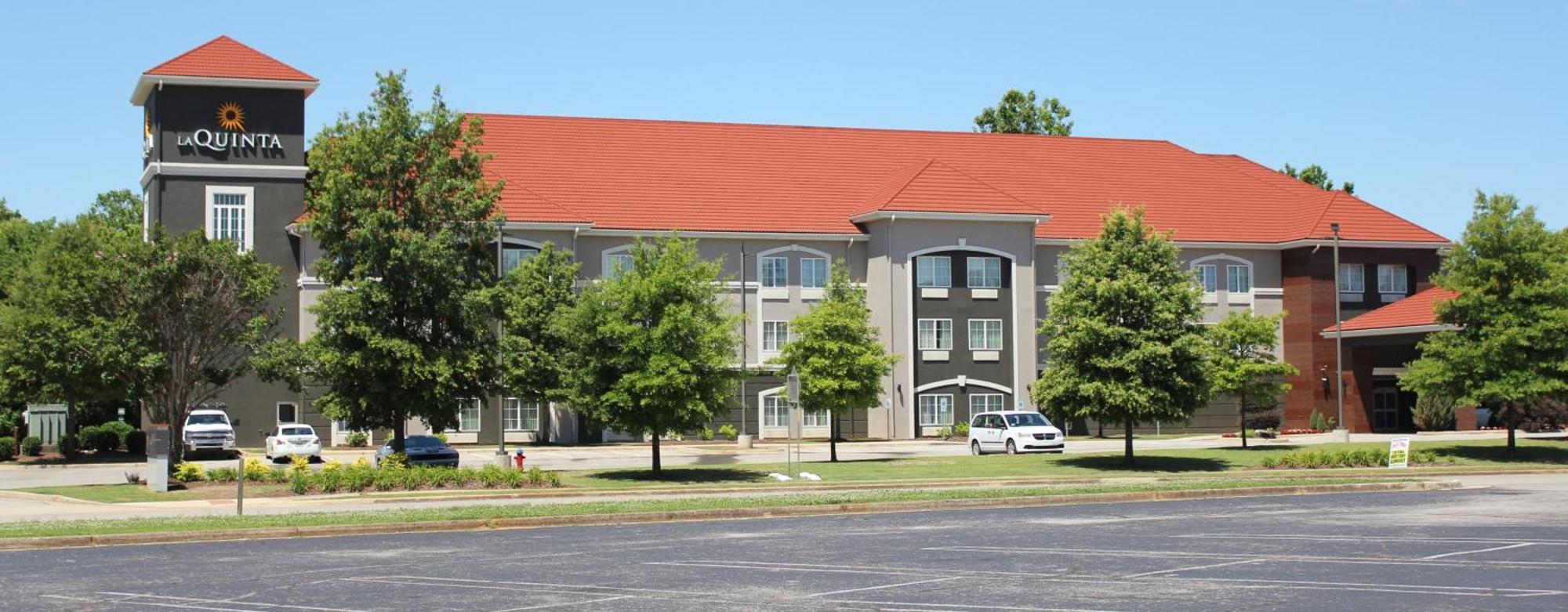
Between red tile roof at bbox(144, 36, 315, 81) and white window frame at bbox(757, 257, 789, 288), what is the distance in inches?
733

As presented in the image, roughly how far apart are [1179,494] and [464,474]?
49.4 feet

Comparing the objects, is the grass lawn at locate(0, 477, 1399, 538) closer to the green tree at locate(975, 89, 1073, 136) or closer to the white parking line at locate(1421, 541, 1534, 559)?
the white parking line at locate(1421, 541, 1534, 559)

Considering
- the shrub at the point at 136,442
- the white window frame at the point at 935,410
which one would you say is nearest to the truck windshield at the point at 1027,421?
the white window frame at the point at 935,410

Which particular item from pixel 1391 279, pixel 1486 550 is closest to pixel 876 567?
pixel 1486 550

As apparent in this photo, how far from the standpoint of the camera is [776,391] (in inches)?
2371

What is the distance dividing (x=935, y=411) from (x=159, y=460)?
34.3m

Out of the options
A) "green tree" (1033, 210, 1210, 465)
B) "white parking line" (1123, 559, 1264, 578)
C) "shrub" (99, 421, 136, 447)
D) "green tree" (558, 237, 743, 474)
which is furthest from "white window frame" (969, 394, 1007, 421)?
"white parking line" (1123, 559, 1264, 578)

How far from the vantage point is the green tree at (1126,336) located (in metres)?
40.1

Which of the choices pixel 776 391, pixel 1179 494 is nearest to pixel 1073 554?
pixel 1179 494

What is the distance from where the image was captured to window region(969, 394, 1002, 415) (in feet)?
200

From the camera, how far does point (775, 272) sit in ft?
199

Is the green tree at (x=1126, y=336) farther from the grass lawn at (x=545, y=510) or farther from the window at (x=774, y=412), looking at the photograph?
the window at (x=774, y=412)

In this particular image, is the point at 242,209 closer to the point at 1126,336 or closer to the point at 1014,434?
the point at 1014,434

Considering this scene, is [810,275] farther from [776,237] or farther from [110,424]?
[110,424]
